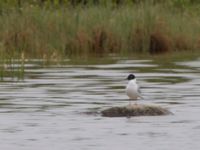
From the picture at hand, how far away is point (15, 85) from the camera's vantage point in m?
19.8

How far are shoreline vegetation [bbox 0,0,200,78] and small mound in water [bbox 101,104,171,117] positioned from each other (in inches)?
430

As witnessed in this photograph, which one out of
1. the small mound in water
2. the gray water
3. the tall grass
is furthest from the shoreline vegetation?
the small mound in water

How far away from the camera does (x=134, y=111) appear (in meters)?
14.6

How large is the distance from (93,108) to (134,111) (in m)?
1.46

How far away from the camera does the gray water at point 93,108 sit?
12477 mm

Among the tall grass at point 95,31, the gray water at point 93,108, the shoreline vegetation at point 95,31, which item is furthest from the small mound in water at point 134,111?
the tall grass at point 95,31

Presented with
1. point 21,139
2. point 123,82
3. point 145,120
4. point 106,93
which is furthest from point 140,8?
point 21,139

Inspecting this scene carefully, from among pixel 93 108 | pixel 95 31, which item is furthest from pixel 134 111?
pixel 95 31

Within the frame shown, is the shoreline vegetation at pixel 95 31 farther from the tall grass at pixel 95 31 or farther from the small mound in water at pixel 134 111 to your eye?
the small mound in water at pixel 134 111

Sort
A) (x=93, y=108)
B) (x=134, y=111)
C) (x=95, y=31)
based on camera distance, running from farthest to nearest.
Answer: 1. (x=95, y=31)
2. (x=93, y=108)
3. (x=134, y=111)

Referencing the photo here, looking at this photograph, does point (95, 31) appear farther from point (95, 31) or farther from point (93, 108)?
point (93, 108)

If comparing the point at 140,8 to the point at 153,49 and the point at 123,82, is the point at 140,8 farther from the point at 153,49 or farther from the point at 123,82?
the point at 123,82

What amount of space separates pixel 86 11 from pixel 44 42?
3575mm

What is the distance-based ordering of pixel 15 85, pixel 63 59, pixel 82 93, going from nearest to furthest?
pixel 82 93 < pixel 15 85 < pixel 63 59
